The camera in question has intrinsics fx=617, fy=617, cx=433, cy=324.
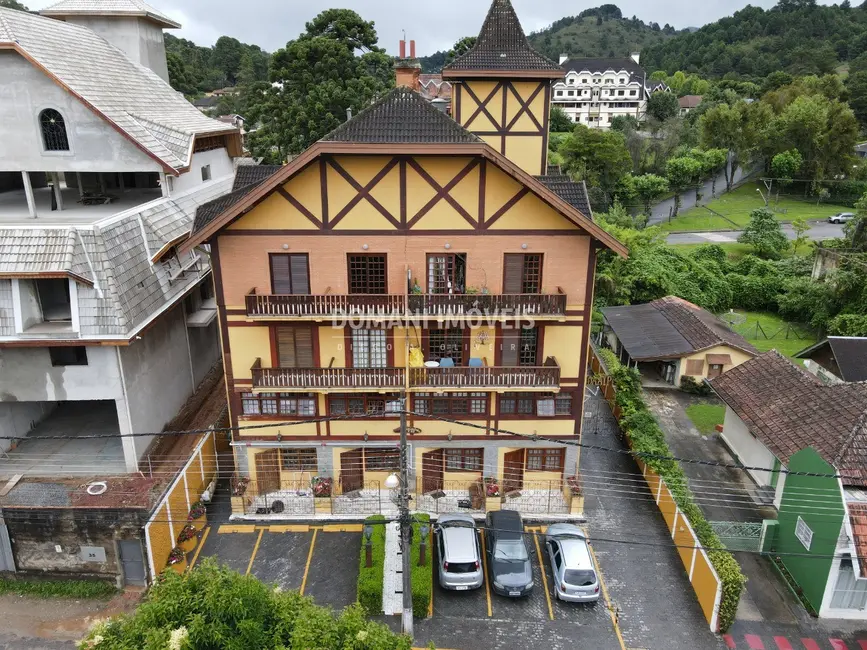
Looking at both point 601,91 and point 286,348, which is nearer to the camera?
point 286,348

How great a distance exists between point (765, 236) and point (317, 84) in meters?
46.3

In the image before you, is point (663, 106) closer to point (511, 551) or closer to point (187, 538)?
point (511, 551)

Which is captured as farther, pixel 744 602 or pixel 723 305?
pixel 723 305

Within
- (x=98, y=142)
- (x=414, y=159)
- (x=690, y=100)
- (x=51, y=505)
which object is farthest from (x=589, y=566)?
(x=690, y=100)

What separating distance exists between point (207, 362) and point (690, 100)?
13343cm

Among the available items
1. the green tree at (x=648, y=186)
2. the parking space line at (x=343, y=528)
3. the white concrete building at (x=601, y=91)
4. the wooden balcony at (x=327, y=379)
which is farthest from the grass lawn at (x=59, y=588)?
the white concrete building at (x=601, y=91)

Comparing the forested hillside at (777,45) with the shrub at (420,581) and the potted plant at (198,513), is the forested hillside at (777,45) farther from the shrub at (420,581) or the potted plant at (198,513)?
the potted plant at (198,513)

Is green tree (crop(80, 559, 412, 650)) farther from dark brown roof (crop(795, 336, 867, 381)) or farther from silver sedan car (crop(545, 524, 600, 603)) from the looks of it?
dark brown roof (crop(795, 336, 867, 381))

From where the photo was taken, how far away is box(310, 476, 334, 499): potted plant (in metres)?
25.6

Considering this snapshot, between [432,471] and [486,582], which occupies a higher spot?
[432,471]

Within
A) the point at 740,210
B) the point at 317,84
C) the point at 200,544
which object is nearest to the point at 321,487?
the point at 200,544

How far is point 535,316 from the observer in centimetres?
2336

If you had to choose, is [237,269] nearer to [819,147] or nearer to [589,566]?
[589,566]

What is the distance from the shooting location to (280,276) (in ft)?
78.2
